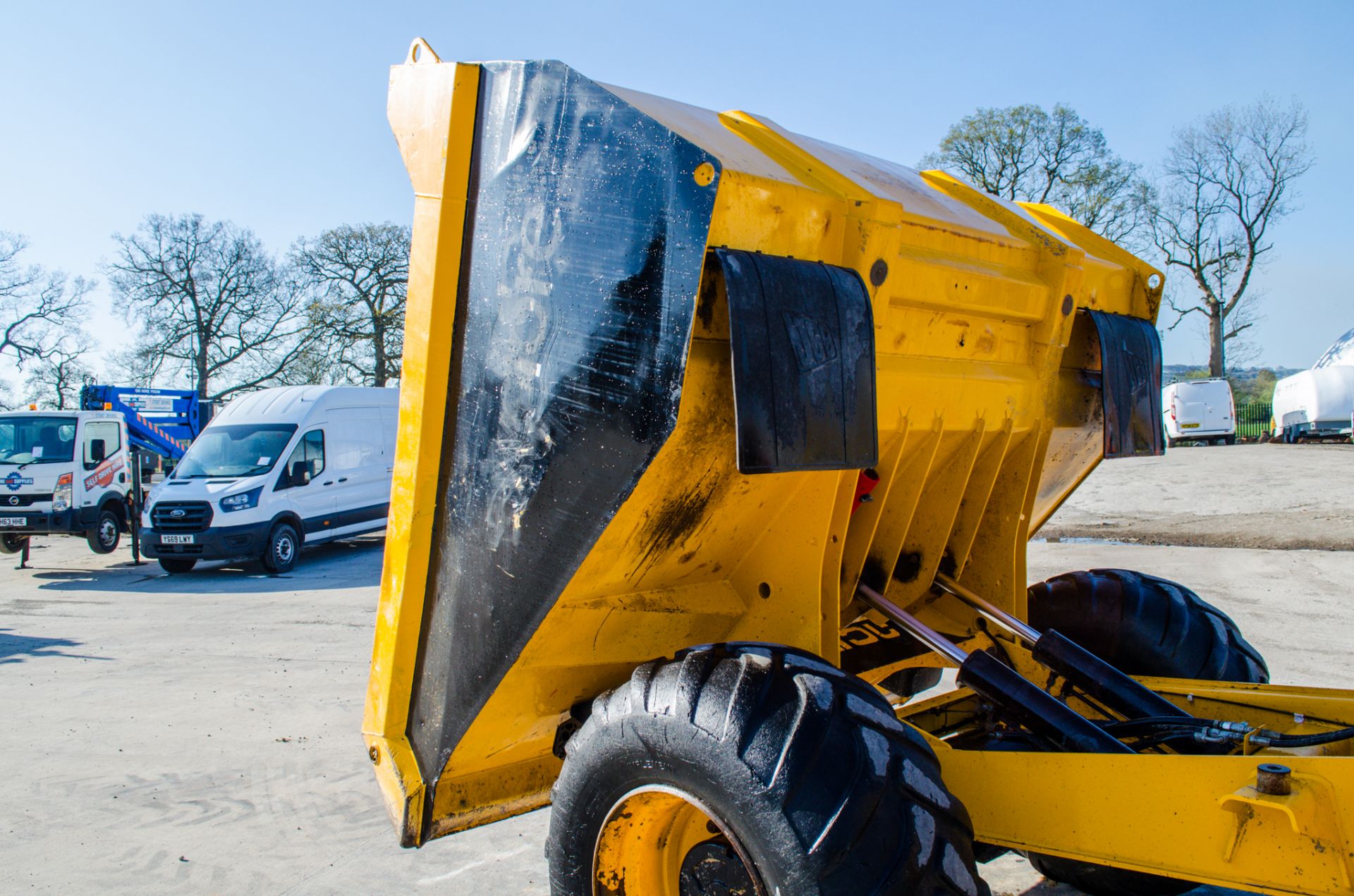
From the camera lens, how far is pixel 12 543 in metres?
14.6

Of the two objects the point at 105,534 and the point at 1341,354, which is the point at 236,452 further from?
the point at 1341,354

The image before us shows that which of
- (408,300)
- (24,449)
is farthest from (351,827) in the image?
(24,449)

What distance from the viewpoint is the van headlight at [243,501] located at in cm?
1237

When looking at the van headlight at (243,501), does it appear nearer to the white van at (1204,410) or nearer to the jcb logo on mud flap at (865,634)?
the jcb logo on mud flap at (865,634)

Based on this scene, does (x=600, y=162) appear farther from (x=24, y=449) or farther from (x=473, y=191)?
(x=24, y=449)

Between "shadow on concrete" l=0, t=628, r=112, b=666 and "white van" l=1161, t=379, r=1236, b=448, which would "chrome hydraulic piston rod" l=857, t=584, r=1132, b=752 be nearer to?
"shadow on concrete" l=0, t=628, r=112, b=666

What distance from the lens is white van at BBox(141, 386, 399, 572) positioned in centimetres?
1238

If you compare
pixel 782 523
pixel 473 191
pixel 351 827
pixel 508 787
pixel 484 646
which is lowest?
pixel 351 827

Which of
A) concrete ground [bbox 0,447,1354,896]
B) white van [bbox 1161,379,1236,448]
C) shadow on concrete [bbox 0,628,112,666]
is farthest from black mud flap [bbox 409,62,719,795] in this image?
white van [bbox 1161,379,1236,448]

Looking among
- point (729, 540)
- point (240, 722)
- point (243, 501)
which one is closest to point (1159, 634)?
point (729, 540)

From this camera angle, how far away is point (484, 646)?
8.38 feet

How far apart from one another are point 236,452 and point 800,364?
1272 centimetres

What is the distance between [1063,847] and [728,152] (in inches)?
71.8

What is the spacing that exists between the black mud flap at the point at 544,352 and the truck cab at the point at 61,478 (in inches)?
551
